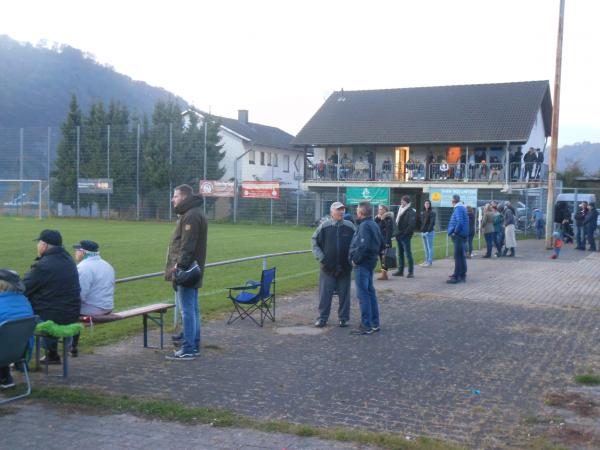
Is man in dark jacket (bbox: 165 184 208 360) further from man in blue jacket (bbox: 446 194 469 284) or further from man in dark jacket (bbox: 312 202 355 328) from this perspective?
man in blue jacket (bbox: 446 194 469 284)

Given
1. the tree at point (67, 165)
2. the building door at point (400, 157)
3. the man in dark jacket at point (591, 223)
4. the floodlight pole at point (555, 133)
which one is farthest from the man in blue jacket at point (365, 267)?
the tree at point (67, 165)

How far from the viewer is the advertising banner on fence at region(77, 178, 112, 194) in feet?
146

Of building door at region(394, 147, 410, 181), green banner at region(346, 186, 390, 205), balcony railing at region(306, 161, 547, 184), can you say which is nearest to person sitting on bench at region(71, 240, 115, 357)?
green banner at region(346, 186, 390, 205)

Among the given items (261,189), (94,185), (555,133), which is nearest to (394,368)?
(555,133)

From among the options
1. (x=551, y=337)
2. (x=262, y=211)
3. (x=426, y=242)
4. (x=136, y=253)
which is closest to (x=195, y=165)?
(x=262, y=211)

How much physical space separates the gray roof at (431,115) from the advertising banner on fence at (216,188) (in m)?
5.99

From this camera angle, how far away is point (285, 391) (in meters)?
6.37

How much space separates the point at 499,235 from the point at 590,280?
593 cm

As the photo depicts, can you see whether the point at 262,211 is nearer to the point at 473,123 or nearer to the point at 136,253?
the point at 473,123

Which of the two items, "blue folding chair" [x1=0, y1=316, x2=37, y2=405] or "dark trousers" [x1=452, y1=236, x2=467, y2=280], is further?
"dark trousers" [x1=452, y1=236, x2=467, y2=280]

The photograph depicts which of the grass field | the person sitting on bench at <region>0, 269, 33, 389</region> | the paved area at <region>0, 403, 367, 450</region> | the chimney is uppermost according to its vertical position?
the chimney

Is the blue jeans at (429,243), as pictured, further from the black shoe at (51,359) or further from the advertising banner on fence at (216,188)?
the advertising banner on fence at (216,188)

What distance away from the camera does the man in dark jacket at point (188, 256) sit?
7.36 meters

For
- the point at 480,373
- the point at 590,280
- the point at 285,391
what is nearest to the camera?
the point at 285,391
